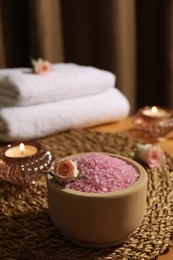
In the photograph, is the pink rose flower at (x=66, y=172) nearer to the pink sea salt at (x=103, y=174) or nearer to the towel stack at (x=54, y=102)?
the pink sea salt at (x=103, y=174)

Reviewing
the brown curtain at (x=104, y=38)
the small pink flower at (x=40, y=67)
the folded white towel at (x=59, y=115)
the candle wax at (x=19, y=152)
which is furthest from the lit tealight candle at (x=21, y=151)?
the brown curtain at (x=104, y=38)

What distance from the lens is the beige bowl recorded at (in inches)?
21.1

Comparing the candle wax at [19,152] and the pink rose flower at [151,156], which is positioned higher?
the candle wax at [19,152]

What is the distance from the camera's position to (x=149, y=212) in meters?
0.65

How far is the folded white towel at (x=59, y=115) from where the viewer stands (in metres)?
0.92

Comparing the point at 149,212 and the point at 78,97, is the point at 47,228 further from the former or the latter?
the point at 78,97

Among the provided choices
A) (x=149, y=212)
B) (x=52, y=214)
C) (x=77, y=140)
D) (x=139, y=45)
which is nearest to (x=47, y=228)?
(x=52, y=214)

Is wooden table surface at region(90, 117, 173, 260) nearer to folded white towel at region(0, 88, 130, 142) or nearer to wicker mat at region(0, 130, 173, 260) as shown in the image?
folded white towel at region(0, 88, 130, 142)

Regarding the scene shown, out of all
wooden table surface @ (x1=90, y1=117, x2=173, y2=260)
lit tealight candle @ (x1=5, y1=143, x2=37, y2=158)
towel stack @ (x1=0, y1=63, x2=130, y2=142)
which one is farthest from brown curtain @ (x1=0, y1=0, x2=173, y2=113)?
lit tealight candle @ (x1=5, y1=143, x2=37, y2=158)

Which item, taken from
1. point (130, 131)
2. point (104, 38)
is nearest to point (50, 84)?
point (130, 131)

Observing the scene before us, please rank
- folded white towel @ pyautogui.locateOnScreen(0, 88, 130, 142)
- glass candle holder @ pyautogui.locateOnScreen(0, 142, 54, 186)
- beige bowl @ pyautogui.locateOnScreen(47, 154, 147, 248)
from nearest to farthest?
beige bowl @ pyautogui.locateOnScreen(47, 154, 147, 248)
glass candle holder @ pyautogui.locateOnScreen(0, 142, 54, 186)
folded white towel @ pyautogui.locateOnScreen(0, 88, 130, 142)

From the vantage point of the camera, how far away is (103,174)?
58 centimetres

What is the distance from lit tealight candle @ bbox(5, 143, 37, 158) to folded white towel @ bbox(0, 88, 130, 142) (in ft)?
0.45

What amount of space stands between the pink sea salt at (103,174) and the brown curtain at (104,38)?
0.66 metres
